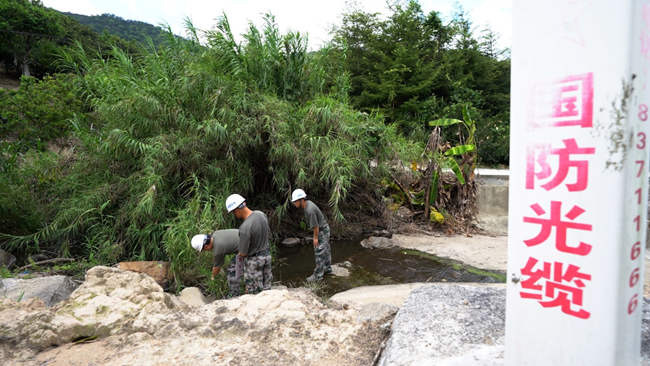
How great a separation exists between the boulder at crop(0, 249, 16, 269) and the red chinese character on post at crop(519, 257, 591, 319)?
756 centimetres

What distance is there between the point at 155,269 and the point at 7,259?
289 cm

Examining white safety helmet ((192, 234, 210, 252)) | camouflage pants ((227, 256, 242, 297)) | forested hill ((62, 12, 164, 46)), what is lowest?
camouflage pants ((227, 256, 242, 297))

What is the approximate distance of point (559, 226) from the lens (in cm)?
157

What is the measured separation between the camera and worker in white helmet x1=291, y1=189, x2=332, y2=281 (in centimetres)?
616

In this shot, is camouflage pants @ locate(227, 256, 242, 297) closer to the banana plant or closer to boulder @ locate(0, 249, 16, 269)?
boulder @ locate(0, 249, 16, 269)

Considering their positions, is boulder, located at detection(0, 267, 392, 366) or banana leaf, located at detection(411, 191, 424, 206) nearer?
boulder, located at detection(0, 267, 392, 366)

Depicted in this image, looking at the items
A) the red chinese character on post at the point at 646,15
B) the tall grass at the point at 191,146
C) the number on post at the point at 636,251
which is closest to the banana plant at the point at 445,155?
the tall grass at the point at 191,146

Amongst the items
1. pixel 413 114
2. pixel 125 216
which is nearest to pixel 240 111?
pixel 125 216

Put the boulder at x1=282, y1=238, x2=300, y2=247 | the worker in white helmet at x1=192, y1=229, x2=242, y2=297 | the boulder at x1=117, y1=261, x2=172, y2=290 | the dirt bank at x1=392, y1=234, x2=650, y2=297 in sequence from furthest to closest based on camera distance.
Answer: the boulder at x1=282, y1=238, x2=300, y2=247 < the dirt bank at x1=392, y1=234, x2=650, y2=297 < the boulder at x1=117, y1=261, x2=172, y2=290 < the worker in white helmet at x1=192, y1=229, x2=242, y2=297

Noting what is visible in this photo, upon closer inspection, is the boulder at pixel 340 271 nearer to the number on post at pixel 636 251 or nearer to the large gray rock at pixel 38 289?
the large gray rock at pixel 38 289

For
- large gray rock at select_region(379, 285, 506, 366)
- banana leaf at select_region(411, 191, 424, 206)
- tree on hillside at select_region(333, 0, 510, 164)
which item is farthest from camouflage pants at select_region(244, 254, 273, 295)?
tree on hillside at select_region(333, 0, 510, 164)

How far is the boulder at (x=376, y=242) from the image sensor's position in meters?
8.15

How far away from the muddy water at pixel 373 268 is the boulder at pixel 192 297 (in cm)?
159

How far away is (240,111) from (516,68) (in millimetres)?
5828
